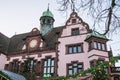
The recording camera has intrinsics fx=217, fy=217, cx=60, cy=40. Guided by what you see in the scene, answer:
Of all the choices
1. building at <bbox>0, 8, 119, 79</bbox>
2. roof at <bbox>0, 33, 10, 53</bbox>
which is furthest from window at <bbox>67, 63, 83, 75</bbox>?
roof at <bbox>0, 33, 10, 53</bbox>

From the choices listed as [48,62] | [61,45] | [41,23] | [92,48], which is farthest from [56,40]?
[41,23]

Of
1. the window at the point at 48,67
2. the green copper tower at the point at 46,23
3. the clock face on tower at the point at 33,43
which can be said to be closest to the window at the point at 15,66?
the clock face on tower at the point at 33,43

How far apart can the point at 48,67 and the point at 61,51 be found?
9.19 ft

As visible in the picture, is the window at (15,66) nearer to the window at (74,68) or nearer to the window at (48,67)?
the window at (48,67)

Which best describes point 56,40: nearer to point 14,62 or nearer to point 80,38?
point 80,38

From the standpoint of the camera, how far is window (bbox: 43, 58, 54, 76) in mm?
29016

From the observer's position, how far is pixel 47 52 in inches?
1200

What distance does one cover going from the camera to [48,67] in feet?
96.9

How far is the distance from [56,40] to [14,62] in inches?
284

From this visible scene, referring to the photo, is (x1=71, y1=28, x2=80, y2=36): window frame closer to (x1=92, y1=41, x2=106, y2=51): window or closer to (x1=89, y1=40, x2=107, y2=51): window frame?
(x1=89, y1=40, x2=107, y2=51): window frame

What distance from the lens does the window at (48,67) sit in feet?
95.2

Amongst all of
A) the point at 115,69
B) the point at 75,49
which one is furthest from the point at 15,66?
the point at 115,69

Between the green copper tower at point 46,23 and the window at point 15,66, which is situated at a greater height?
the green copper tower at point 46,23

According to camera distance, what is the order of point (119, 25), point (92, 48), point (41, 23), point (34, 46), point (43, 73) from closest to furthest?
point (119, 25), point (92, 48), point (43, 73), point (34, 46), point (41, 23)
